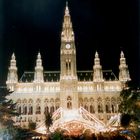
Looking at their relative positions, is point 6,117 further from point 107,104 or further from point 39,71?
point 39,71

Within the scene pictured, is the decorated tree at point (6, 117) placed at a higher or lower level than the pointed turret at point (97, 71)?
lower

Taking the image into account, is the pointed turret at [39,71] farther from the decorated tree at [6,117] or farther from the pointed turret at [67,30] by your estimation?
the decorated tree at [6,117]

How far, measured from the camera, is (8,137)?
25.9 metres

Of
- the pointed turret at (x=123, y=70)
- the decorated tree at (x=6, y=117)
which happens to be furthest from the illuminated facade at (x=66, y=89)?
the decorated tree at (x=6, y=117)

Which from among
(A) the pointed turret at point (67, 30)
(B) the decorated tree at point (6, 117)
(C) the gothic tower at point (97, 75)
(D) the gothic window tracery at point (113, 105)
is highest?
(A) the pointed turret at point (67, 30)

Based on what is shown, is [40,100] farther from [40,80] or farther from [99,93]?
[99,93]

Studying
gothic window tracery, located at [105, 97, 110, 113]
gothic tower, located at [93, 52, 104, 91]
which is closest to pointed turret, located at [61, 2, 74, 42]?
gothic tower, located at [93, 52, 104, 91]

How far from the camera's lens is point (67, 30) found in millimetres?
80875

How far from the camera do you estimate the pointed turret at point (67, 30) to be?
79.7m

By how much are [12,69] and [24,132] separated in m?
52.0

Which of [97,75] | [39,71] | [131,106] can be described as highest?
[39,71]

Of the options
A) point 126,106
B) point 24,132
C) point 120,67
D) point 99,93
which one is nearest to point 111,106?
point 99,93

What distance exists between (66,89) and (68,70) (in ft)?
13.9

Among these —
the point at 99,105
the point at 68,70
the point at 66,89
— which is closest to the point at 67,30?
the point at 68,70
